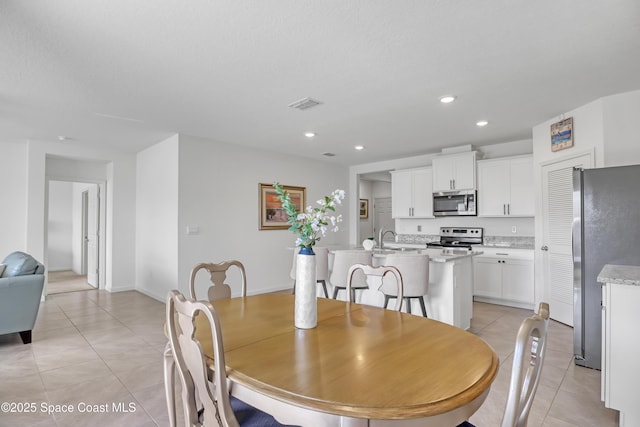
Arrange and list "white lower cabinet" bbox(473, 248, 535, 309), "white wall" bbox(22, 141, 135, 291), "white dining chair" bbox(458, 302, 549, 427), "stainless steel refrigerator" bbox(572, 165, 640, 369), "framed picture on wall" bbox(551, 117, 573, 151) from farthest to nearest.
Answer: "white wall" bbox(22, 141, 135, 291), "white lower cabinet" bbox(473, 248, 535, 309), "framed picture on wall" bbox(551, 117, 573, 151), "stainless steel refrigerator" bbox(572, 165, 640, 369), "white dining chair" bbox(458, 302, 549, 427)

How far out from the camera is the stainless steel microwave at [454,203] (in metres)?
5.35

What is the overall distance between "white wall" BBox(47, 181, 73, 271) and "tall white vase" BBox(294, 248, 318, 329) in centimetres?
919

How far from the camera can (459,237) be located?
19.0 ft

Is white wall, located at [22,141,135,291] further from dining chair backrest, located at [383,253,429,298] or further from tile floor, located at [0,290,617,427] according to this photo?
dining chair backrest, located at [383,253,429,298]

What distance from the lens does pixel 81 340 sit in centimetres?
348

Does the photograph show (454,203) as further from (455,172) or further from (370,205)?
(370,205)

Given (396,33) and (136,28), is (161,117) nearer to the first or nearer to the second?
(136,28)

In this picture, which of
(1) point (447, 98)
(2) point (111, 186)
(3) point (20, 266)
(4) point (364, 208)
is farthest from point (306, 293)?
(4) point (364, 208)

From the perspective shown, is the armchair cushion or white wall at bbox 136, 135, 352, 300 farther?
white wall at bbox 136, 135, 352, 300

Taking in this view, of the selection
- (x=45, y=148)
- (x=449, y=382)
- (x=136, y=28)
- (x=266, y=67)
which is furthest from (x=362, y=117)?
(x=45, y=148)

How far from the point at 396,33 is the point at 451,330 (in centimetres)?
186

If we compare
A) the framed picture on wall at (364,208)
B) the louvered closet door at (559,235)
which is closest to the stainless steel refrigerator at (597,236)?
the louvered closet door at (559,235)

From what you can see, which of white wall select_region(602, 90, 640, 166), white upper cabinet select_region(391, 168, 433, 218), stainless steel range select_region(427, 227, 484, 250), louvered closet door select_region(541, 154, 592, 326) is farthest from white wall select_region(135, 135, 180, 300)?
white wall select_region(602, 90, 640, 166)

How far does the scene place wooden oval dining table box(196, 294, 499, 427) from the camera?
954mm
